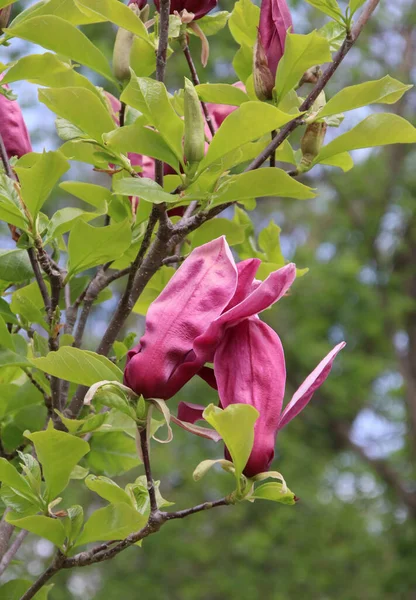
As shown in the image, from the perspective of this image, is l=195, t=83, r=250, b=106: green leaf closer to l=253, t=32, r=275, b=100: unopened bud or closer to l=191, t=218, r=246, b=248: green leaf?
l=253, t=32, r=275, b=100: unopened bud

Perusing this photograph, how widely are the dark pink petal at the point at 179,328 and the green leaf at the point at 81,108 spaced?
0.54 ft

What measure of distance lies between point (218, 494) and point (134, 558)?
2.20 ft

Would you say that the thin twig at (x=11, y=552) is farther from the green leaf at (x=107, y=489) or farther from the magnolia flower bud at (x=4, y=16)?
the magnolia flower bud at (x=4, y=16)

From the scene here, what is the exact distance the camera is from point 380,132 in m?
0.63

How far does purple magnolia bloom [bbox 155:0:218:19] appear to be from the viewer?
71cm

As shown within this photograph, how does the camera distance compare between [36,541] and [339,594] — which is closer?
[36,541]

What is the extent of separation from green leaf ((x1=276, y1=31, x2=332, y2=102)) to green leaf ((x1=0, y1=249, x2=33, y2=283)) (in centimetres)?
25

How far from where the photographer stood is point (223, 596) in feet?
17.4

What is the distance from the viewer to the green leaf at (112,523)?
0.58m

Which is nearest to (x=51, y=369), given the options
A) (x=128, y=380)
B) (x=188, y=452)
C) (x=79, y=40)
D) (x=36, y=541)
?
(x=128, y=380)

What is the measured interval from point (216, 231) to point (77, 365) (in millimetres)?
273

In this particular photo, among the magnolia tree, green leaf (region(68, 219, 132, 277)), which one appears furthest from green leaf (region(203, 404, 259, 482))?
green leaf (region(68, 219, 132, 277))

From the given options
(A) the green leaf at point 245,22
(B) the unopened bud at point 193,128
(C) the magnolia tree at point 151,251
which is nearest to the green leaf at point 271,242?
(C) the magnolia tree at point 151,251

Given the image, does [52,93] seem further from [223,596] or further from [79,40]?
[223,596]
